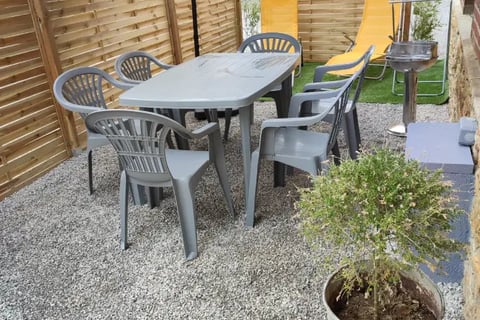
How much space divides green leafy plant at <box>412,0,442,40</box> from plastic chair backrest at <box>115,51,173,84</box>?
12.7 ft

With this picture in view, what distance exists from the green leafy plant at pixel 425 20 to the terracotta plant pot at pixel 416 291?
523 centimetres

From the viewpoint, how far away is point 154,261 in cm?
245

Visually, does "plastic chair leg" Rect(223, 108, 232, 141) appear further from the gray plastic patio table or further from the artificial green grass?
the artificial green grass

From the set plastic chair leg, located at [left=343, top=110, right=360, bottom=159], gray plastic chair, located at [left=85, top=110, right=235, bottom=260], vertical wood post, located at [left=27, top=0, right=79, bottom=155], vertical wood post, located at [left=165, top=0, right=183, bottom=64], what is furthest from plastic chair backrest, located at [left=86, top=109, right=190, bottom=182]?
vertical wood post, located at [left=165, top=0, right=183, bottom=64]

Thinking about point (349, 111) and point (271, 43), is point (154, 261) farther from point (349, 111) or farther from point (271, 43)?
point (271, 43)

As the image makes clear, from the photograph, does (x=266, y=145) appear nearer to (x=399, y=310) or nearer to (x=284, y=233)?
(x=284, y=233)

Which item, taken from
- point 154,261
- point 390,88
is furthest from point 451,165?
point 390,88

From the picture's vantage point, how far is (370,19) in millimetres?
5652

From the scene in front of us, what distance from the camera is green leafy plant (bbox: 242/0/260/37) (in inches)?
284

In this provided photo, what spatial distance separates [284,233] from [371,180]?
1297 millimetres

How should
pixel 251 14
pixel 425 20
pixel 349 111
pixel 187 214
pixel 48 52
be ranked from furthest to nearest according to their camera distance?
pixel 251 14
pixel 425 20
pixel 48 52
pixel 349 111
pixel 187 214

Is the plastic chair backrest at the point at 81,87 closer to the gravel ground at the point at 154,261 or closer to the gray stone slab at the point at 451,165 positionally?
the gravel ground at the point at 154,261

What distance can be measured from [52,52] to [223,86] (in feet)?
5.79

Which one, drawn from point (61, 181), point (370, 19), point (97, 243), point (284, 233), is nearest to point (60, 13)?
point (61, 181)
